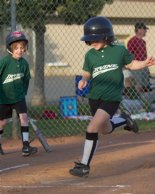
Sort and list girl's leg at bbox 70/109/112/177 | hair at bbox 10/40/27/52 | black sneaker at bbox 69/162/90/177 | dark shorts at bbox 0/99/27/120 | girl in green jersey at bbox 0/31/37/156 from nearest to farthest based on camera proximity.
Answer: black sneaker at bbox 69/162/90/177
girl's leg at bbox 70/109/112/177
hair at bbox 10/40/27/52
girl in green jersey at bbox 0/31/37/156
dark shorts at bbox 0/99/27/120

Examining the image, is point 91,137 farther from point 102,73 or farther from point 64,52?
point 64,52

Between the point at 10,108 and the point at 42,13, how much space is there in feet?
13.6

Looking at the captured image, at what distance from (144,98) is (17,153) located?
167 inches

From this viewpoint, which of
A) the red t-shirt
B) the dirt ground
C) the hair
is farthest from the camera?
the red t-shirt

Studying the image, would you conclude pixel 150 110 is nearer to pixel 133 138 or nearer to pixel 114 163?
pixel 133 138

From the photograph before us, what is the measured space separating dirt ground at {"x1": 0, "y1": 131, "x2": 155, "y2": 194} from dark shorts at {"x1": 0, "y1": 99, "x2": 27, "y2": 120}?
22.4 inches

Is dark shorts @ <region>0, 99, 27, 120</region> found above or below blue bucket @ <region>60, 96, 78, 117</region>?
above

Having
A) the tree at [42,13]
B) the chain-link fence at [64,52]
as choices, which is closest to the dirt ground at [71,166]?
the chain-link fence at [64,52]

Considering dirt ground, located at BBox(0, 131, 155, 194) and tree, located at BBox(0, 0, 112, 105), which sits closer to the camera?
dirt ground, located at BBox(0, 131, 155, 194)

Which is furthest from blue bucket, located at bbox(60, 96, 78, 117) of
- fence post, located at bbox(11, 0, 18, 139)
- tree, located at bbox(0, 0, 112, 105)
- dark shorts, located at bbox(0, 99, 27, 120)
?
dark shorts, located at bbox(0, 99, 27, 120)

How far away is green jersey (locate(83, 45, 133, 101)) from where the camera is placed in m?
7.30

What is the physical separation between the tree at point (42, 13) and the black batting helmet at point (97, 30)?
3.84 m

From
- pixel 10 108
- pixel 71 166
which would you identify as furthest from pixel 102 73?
pixel 10 108

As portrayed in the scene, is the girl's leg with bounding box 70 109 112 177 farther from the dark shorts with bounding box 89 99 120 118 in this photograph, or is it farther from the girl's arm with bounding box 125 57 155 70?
the girl's arm with bounding box 125 57 155 70
